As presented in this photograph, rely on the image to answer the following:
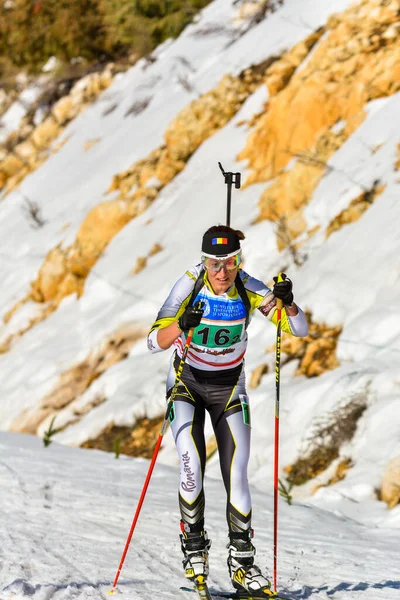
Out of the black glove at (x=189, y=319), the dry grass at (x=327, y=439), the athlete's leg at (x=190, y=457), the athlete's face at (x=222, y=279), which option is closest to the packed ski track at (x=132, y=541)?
the athlete's leg at (x=190, y=457)

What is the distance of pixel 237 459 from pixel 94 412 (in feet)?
26.9

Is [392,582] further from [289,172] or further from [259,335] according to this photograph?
[289,172]

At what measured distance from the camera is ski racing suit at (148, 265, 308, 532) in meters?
4.73

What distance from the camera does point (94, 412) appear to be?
1261 centimetres

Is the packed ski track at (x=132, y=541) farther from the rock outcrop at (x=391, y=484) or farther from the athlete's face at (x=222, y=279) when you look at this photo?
the athlete's face at (x=222, y=279)

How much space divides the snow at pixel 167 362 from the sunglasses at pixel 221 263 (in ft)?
6.86

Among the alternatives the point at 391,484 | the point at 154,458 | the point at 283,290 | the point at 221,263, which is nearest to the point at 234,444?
the point at 154,458

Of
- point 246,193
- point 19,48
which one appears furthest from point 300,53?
point 19,48

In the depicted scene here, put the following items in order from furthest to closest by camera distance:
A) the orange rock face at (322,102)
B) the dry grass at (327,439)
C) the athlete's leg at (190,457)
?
the orange rock face at (322,102)
the dry grass at (327,439)
the athlete's leg at (190,457)

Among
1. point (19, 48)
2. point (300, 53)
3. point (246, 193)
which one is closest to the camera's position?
point (246, 193)

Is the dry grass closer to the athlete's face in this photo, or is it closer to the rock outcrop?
the rock outcrop

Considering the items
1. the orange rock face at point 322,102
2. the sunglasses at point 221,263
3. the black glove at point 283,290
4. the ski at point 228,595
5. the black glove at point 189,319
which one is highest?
the orange rock face at point 322,102

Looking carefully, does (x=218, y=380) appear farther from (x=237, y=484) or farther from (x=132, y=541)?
(x=132, y=541)

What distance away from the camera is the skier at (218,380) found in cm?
464
